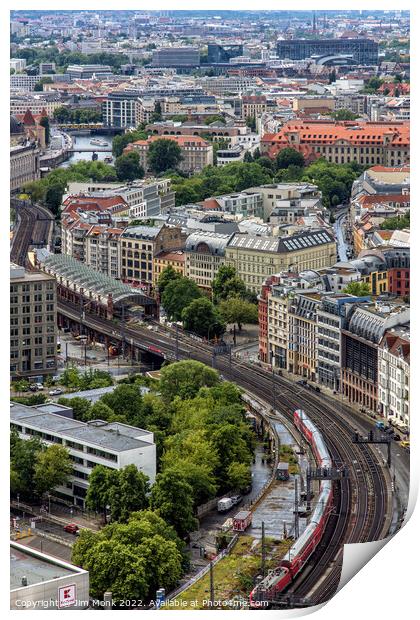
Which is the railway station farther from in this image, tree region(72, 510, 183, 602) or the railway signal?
tree region(72, 510, 183, 602)

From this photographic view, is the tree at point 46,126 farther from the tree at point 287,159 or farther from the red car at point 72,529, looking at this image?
the red car at point 72,529

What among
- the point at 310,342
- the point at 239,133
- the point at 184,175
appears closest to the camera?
the point at 310,342

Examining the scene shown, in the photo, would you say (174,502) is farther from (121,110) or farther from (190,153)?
(121,110)

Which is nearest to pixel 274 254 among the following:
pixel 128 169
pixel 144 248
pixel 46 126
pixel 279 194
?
pixel 144 248

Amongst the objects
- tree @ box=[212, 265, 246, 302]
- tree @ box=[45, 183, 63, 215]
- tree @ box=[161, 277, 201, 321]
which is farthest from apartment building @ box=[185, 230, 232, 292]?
tree @ box=[45, 183, 63, 215]

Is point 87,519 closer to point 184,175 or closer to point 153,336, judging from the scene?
point 153,336
